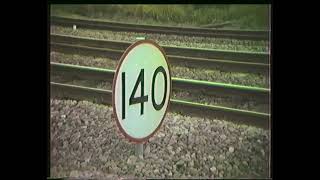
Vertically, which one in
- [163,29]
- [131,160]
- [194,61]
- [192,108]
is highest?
[163,29]

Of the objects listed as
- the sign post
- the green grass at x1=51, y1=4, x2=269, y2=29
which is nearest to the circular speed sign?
the sign post

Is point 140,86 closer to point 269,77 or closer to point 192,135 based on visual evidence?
point 192,135

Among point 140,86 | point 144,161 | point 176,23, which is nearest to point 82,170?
point 144,161

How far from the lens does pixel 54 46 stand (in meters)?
2.21

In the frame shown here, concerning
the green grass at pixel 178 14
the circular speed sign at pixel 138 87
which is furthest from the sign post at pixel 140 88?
the green grass at pixel 178 14

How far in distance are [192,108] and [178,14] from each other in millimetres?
409

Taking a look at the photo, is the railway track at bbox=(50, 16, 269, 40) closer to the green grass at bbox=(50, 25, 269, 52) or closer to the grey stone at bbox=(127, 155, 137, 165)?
the green grass at bbox=(50, 25, 269, 52)

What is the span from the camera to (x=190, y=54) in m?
2.22

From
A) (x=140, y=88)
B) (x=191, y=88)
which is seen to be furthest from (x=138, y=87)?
(x=191, y=88)

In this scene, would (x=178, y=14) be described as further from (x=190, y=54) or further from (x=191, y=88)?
(x=191, y=88)

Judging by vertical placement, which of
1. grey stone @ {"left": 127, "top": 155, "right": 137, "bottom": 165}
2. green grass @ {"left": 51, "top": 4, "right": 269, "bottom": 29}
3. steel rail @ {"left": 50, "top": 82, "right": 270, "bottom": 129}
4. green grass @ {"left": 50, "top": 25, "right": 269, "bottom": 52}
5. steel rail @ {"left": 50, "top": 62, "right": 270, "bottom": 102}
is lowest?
grey stone @ {"left": 127, "top": 155, "right": 137, "bottom": 165}

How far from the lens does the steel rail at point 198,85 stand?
2.11 metres

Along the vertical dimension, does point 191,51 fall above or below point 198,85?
above

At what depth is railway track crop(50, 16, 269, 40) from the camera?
209 centimetres
